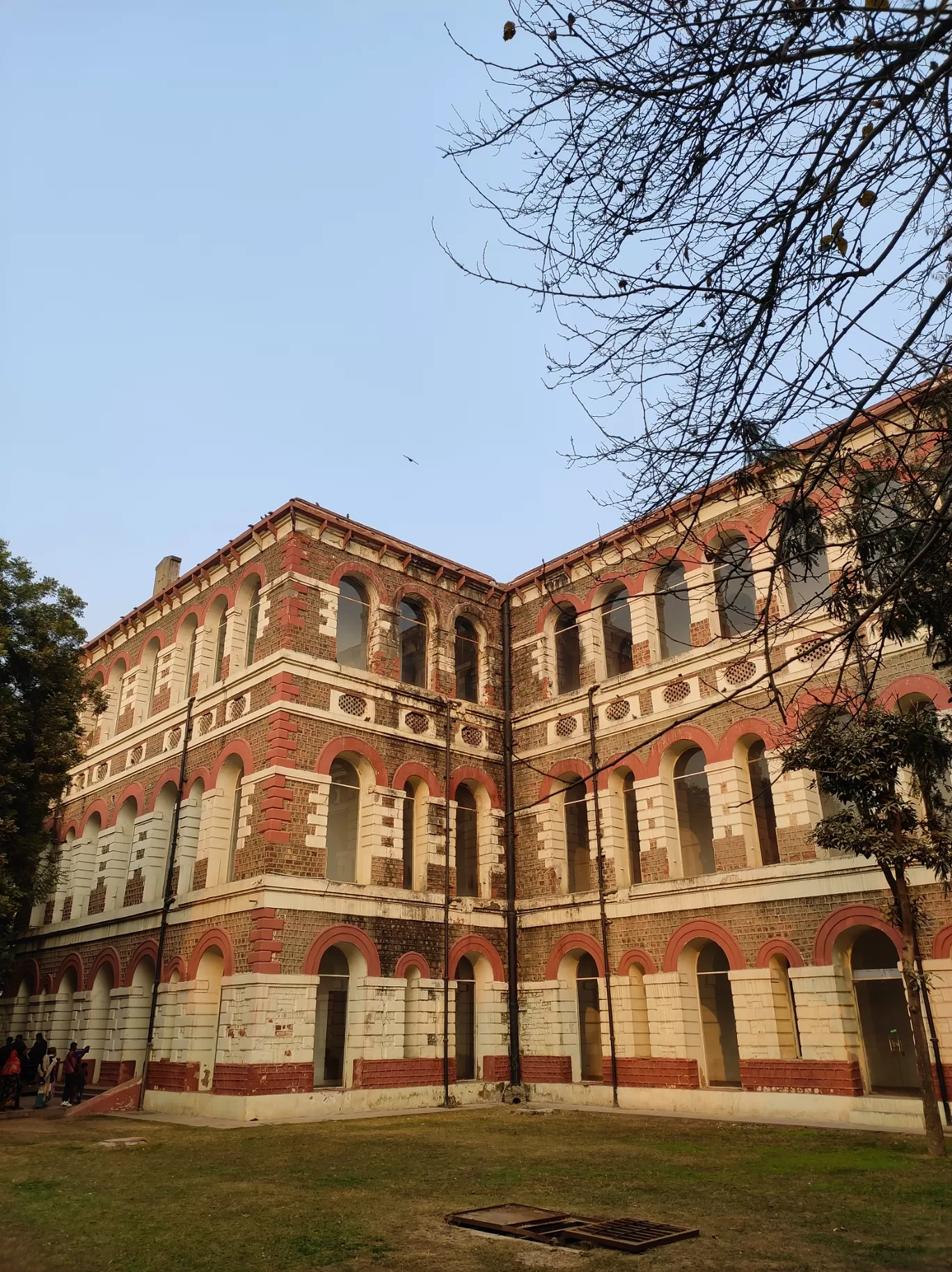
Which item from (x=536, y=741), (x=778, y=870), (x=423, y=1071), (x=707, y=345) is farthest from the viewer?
(x=536, y=741)

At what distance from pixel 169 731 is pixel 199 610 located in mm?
3013

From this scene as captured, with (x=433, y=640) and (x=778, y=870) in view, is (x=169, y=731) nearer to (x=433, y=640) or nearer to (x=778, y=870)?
(x=433, y=640)

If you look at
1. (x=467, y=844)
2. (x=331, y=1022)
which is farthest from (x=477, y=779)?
(x=331, y=1022)

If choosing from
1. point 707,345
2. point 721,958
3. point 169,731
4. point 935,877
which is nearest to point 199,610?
point 169,731

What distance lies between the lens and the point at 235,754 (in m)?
20.0

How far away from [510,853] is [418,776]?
3048mm

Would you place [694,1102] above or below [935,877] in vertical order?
below

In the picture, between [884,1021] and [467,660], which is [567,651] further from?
[884,1021]

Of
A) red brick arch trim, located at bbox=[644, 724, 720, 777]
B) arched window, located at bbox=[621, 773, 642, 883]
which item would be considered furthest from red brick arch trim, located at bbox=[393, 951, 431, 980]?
red brick arch trim, located at bbox=[644, 724, 720, 777]

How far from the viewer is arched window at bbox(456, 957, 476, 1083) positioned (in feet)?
67.7

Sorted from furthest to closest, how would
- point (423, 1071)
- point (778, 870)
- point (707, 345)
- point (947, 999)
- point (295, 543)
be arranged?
point (295, 543), point (423, 1071), point (778, 870), point (947, 999), point (707, 345)

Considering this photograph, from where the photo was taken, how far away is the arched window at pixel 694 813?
1994cm

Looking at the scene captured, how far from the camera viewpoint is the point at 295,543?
20281 mm

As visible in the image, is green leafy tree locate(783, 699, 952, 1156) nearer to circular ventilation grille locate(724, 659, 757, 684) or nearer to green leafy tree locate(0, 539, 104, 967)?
circular ventilation grille locate(724, 659, 757, 684)
